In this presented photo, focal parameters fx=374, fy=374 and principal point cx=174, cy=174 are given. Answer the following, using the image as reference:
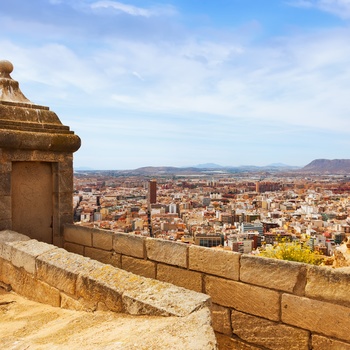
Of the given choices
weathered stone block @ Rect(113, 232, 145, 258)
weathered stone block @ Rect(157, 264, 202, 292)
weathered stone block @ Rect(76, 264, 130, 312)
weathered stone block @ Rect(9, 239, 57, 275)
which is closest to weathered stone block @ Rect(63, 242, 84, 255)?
weathered stone block @ Rect(113, 232, 145, 258)

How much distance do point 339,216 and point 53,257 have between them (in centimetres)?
5054

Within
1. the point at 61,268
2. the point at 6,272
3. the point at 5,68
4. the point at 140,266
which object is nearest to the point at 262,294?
the point at 140,266

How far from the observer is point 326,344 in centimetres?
321

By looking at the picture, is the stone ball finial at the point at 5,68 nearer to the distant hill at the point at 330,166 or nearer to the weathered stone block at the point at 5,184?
the weathered stone block at the point at 5,184

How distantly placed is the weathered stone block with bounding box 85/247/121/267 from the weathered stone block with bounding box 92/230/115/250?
0.23 feet

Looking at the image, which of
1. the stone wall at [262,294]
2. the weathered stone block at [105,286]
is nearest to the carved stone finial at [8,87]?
the stone wall at [262,294]

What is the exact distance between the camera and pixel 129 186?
83.4 m

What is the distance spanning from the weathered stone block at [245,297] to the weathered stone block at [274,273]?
78 mm

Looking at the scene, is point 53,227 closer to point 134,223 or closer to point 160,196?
point 134,223

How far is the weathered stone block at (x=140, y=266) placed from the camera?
4.68m

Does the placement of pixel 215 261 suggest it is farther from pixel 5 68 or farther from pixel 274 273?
pixel 5 68

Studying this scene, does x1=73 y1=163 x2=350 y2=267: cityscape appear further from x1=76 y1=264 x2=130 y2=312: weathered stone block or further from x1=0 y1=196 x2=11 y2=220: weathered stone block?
x1=76 y1=264 x2=130 y2=312: weathered stone block

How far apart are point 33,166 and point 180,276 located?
Answer: 2859 mm

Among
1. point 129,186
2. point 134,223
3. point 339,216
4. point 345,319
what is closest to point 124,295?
point 345,319
